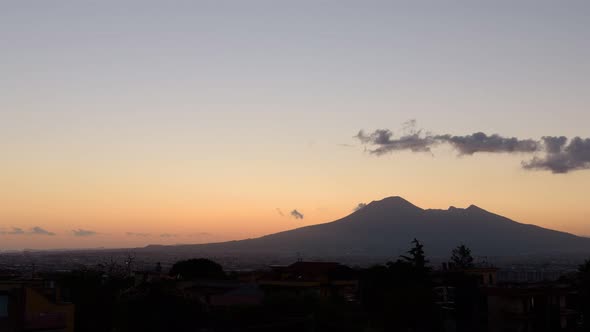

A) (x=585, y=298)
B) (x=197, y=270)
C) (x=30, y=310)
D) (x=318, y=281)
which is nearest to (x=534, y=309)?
(x=585, y=298)

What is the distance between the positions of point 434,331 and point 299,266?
14865 millimetres

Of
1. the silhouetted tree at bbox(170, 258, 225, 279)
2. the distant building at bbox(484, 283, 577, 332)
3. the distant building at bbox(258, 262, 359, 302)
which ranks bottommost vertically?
the distant building at bbox(484, 283, 577, 332)

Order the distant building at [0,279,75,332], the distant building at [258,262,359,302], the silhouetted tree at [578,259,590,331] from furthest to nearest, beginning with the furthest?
the distant building at [258,262,359,302] → the silhouetted tree at [578,259,590,331] → the distant building at [0,279,75,332]

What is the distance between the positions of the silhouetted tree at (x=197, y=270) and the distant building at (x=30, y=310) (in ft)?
119

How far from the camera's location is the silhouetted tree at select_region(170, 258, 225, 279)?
71438 millimetres

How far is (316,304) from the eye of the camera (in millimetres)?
34094

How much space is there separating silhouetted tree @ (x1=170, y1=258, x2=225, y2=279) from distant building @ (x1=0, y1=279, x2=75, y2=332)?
36311 millimetres

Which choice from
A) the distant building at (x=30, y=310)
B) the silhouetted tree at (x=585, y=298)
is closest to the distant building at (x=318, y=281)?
the silhouetted tree at (x=585, y=298)

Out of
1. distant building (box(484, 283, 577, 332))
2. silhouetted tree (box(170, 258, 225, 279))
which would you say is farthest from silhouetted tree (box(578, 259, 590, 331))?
silhouetted tree (box(170, 258, 225, 279))

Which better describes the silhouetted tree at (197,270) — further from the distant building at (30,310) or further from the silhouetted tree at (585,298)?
the distant building at (30,310)

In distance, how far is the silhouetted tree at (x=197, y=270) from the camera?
7144 cm

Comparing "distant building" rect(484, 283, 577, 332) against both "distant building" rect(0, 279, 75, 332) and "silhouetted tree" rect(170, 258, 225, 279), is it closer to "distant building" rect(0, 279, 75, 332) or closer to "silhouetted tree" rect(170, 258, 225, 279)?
"distant building" rect(0, 279, 75, 332)

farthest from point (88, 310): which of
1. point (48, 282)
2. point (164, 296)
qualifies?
point (164, 296)

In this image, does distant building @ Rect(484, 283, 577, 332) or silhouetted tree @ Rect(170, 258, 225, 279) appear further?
silhouetted tree @ Rect(170, 258, 225, 279)
